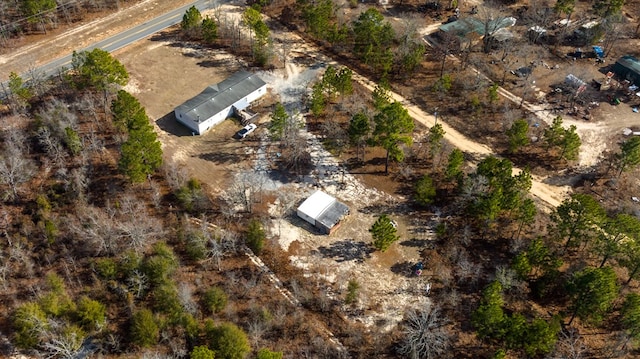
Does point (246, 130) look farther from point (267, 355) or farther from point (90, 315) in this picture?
point (267, 355)

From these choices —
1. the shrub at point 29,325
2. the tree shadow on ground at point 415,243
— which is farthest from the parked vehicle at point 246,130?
the shrub at point 29,325

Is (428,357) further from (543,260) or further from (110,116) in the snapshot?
(110,116)

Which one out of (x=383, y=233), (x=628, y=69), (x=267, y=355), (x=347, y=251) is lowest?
(x=347, y=251)

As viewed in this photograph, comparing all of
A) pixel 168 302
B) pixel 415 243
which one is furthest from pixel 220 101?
pixel 415 243

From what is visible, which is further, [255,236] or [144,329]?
[255,236]

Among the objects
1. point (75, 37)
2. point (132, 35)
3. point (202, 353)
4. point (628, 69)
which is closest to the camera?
point (202, 353)

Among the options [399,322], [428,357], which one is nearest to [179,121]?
[399,322]

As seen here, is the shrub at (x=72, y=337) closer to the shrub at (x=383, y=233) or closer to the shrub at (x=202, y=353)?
the shrub at (x=202, y=353)

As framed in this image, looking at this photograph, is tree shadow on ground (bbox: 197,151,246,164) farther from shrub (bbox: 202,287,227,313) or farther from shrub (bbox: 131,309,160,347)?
shrub (bbox: 131,309,160,347)
